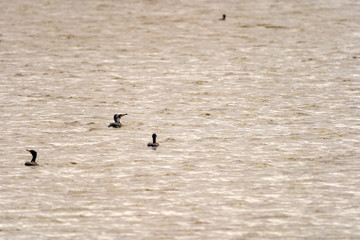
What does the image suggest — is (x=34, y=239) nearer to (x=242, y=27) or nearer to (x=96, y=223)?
(x=96, y=223)

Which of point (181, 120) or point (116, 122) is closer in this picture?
point (116, 122)

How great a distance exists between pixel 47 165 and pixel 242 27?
40.3ft

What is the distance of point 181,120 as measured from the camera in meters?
16.8

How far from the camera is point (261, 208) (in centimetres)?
1201

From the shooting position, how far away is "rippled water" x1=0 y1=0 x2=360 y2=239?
11.8 meters

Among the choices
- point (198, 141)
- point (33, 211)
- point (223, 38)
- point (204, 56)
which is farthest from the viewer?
point (223, 38)

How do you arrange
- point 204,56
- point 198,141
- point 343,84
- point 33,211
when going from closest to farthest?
point 33,211 < point 198,141 < point 343,84 < point 204,56

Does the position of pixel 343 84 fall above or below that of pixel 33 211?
above

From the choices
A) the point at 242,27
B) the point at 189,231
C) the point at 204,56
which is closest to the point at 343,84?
the point at 204,56

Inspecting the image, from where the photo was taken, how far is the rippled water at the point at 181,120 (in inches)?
464

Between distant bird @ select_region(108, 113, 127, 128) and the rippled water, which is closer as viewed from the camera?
the rippled water

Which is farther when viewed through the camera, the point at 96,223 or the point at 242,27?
the point at 242,27

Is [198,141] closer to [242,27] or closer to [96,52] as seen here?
[96,52]

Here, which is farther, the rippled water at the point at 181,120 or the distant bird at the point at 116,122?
the distant bird at the point at 116,122
